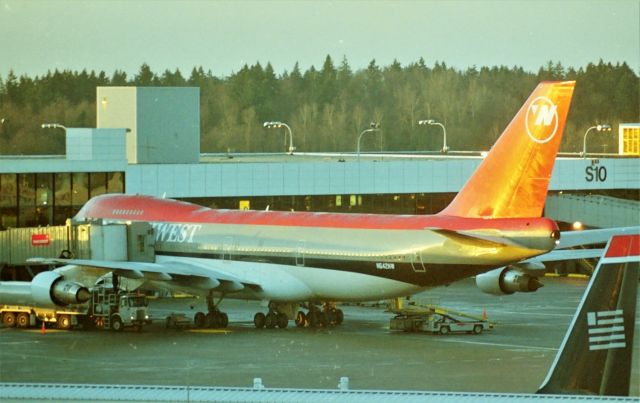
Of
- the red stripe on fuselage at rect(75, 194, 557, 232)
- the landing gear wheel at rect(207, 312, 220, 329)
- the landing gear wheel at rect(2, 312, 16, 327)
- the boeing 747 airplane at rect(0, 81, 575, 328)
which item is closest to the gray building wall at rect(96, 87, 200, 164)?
the red stripe on fuselage at rect(75, 194, 557, 232)

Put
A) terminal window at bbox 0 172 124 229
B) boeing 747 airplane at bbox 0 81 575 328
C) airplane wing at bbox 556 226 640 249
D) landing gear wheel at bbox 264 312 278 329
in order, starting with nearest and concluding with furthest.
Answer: boeing 747 airplane at bbox 0 81 575 328, airplane wing at bbox 556 226 640 249, landing gear wheel at bbox 264 312 278 329, terminal window at bbox 0 172 124 229

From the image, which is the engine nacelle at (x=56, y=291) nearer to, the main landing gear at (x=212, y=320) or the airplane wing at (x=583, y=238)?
the main landing gear at (x=212, y=320)

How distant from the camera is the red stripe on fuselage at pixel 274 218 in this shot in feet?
143

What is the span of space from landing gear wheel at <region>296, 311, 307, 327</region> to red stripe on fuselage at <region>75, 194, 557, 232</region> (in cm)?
382

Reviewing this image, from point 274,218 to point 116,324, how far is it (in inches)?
280

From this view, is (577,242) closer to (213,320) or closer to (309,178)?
(213,320)

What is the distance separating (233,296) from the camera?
51.0 meters

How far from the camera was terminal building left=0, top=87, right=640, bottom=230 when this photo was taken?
66.0m

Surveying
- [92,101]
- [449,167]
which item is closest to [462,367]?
[449,167]

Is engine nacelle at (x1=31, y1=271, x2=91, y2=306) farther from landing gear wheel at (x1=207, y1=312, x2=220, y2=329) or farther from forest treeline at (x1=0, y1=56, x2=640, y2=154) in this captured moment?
forest treeline at (x1=0, y1=56, x2=640, y2=154)

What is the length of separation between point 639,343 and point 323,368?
11002 millimetres

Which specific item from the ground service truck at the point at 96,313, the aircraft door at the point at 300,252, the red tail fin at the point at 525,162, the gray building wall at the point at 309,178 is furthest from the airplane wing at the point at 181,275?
the gray building wall at the point at 309,178

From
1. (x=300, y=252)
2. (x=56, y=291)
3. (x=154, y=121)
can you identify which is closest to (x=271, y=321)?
(x=300, y=252)

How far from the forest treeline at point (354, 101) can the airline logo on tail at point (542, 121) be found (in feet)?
191
